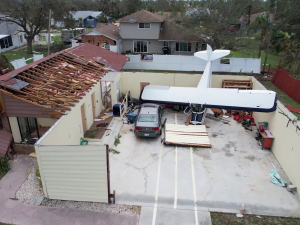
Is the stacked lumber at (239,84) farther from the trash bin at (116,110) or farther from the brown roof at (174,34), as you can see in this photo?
the brown roof at (174,34)

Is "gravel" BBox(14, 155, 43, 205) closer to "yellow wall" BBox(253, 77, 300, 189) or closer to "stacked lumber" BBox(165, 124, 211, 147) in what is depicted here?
"stacked lumber" BBox(165, 124, 211, 147)

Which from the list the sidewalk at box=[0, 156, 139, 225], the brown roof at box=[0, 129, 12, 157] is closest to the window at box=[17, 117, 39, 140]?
the brown roof at box=[0, 129, 12, 157]

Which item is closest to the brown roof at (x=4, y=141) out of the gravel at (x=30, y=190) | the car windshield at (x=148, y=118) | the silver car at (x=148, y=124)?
the gravel at (x=30, y=190)

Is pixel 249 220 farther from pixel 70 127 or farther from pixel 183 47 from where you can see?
pixel 183 47

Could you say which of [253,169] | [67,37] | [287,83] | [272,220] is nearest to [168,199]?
[272,220]

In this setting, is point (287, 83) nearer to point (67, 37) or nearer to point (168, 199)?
point (168, 199)
